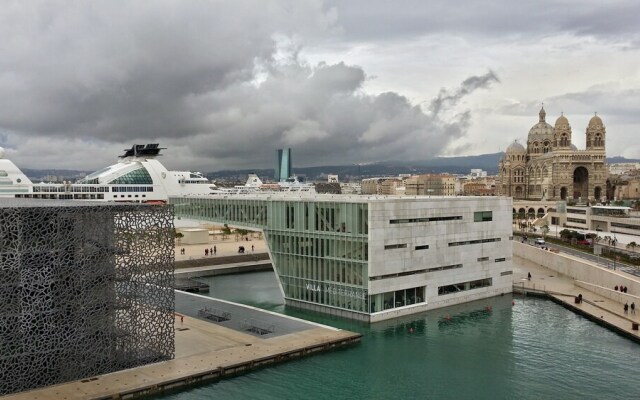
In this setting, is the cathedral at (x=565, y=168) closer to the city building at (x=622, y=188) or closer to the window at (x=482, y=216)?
the city building at (x=622, y=188)

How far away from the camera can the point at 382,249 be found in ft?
150

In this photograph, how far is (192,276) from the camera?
67.3 m

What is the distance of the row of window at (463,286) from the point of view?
51.3 meters

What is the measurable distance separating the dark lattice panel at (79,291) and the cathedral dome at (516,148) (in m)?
158

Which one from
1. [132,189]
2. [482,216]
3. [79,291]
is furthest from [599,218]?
[79,291]

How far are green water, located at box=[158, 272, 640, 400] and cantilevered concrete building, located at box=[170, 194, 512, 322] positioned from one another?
187 centimetres

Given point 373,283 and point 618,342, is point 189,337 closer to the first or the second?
point 373,283

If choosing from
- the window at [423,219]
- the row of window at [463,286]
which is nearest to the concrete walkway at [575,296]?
the row of window at [463,286]

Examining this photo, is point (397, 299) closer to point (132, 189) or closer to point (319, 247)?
point (319, 247)

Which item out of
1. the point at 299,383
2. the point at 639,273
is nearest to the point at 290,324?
the point at 299,383

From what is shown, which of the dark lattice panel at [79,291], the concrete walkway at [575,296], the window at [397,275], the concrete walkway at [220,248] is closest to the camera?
the dark lattice panel at [79,291]

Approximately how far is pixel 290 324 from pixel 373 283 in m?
6.87

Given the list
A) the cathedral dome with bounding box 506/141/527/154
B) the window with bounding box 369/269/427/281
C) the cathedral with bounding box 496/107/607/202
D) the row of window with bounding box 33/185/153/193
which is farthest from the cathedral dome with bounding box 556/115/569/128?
the window with bounding box 369/269/427/281

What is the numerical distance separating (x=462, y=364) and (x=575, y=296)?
22597 mm
